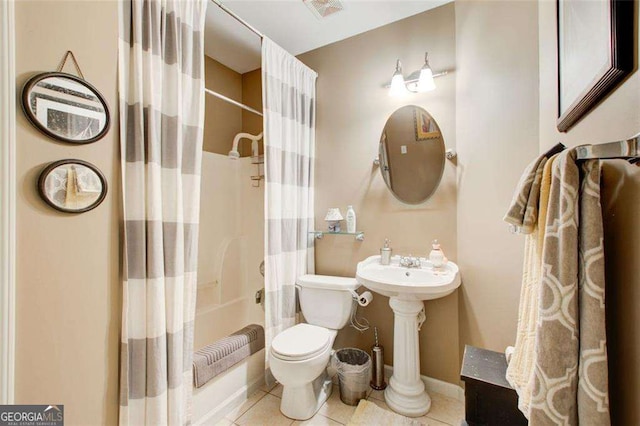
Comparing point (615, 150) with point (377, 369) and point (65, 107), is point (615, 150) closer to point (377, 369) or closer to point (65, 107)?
point (65, 107)

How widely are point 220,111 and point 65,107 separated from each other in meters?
1.70

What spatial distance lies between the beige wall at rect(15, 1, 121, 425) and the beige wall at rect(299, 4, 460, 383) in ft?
4.92

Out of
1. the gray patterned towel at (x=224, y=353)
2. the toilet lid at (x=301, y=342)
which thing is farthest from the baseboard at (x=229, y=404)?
the toilet lid at (x=301, y=342)

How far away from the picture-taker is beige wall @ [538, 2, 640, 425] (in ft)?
1.54

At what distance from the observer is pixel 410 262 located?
6.17ft

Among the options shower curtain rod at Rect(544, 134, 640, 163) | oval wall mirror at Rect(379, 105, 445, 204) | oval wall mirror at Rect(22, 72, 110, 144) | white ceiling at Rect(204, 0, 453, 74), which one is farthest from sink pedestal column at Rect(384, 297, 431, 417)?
white ceiling at Rect(204, 0, 453, 74)

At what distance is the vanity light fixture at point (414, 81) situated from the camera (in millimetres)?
1819

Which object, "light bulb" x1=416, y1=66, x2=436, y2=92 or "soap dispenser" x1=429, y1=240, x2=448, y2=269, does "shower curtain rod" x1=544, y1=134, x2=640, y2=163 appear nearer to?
"soap dispenser" x1=429, y1=240, x2=448, y2=269

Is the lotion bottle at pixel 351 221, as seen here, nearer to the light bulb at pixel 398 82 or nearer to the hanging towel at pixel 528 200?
the light bulb at pixel 398 82

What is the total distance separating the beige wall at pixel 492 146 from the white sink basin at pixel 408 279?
194 millimetres

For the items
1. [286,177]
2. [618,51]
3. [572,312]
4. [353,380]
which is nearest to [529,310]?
[572,312]

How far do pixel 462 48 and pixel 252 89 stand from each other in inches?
74.5
